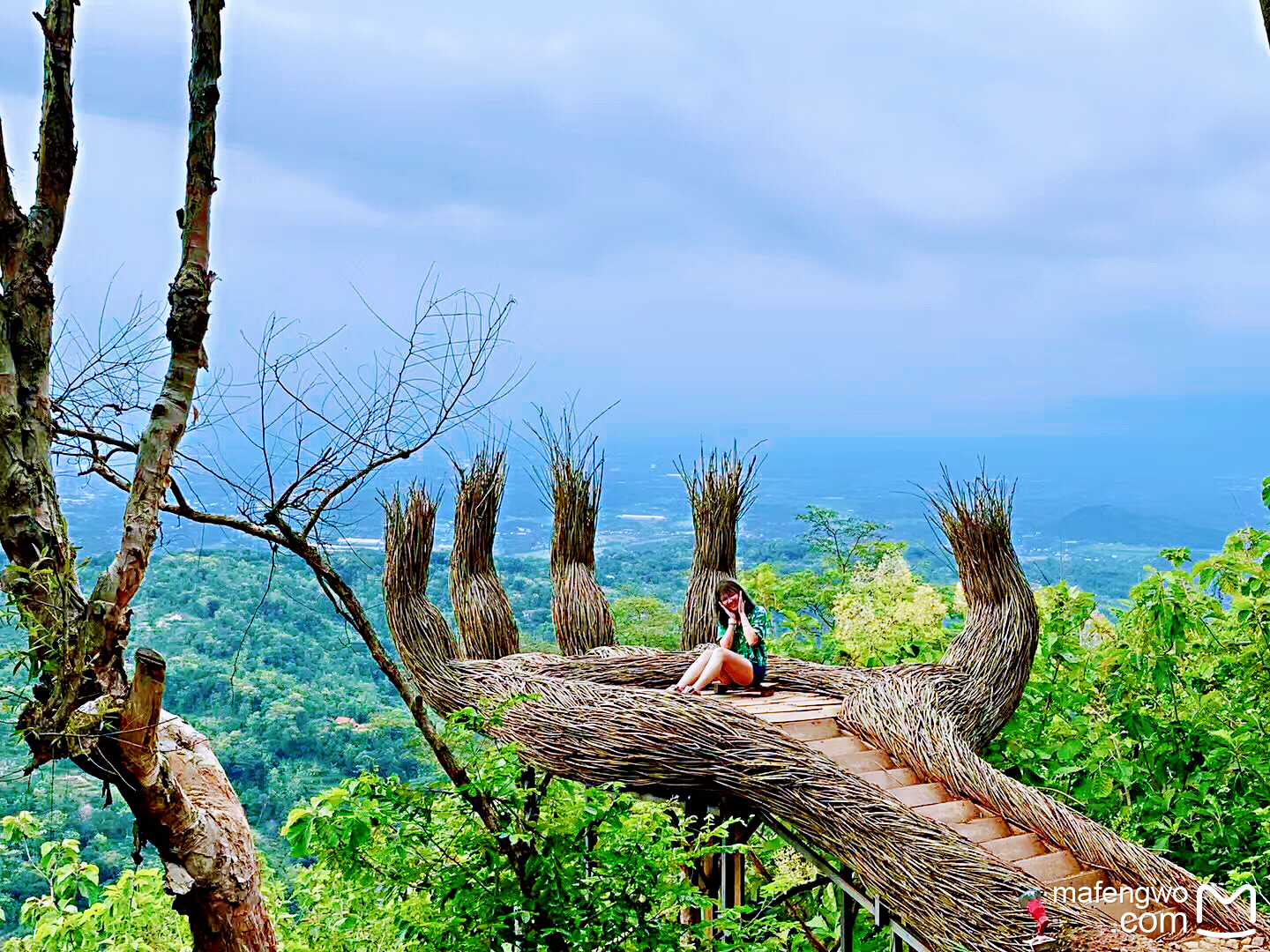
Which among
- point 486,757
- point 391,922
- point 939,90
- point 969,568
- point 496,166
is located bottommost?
point 391,922

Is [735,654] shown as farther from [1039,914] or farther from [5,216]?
[5,216]

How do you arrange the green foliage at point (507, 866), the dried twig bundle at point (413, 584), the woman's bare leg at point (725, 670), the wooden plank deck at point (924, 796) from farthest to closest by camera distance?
the woman's bare leg at point (725, 670) < the dried twig bundle at point (413, 584) < the wooden plank deck at point (924, 796) < the green foliage at point (507, 866)

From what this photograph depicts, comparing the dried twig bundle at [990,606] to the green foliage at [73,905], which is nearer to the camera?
the green foliage at [73,905]

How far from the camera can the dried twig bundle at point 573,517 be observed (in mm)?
4574

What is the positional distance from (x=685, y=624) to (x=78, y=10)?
3.32m

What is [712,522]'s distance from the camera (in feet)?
15.6

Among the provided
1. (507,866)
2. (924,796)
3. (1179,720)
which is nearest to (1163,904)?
(924,796)

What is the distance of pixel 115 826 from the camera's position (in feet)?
10.8

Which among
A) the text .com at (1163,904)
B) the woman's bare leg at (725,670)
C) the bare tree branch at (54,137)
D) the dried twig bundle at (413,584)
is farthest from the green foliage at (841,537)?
the bare tree branch at (54,137)

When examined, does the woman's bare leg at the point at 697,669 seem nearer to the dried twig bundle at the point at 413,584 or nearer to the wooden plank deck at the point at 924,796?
the wooden plank deck at the point at 924,796

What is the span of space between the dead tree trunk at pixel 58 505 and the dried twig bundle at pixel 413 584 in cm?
191

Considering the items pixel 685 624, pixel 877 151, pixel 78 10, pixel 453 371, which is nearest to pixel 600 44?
pixel 685 624

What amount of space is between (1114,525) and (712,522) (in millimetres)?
6403

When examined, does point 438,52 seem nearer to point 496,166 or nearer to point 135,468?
point 135,468
